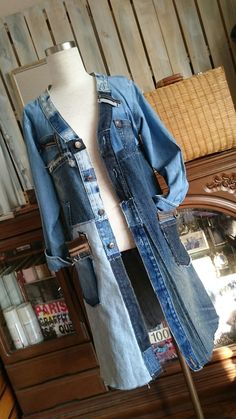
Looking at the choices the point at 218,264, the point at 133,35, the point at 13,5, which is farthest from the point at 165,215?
the point at 13,5

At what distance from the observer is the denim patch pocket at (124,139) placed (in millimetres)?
1148

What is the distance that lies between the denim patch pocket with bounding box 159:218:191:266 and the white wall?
1278 mm

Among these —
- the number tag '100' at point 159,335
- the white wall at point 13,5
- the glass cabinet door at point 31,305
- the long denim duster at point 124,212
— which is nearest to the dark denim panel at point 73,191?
the long denim duster at point 124,212

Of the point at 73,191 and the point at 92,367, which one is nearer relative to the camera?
the point at 73,191

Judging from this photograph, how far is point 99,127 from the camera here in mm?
1143

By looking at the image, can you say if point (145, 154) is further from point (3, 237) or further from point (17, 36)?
point (17, 36)

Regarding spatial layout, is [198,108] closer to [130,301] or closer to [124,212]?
[124,212]

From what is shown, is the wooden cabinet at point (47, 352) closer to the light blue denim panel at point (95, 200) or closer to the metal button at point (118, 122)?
the light blue denim panel at point (95, 200)

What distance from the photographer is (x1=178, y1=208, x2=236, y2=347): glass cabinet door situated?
1641 millimetres

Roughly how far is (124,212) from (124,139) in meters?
0.22

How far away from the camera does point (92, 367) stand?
1687 millimetres

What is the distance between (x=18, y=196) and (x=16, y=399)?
3.08 ft

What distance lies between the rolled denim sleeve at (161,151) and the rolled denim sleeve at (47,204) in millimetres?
320

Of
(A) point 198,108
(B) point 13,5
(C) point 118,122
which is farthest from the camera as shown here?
(B) point 13,5
